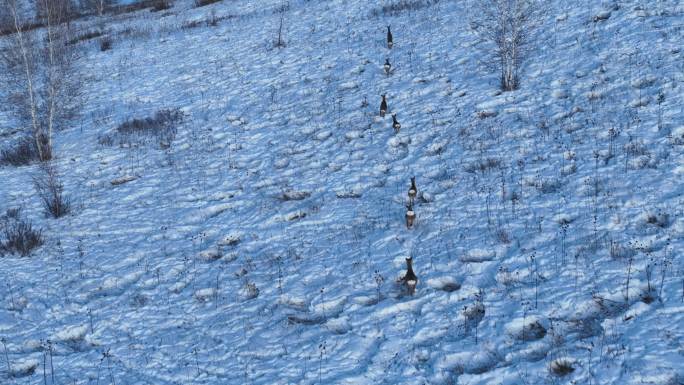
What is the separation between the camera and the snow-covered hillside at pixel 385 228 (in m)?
5.34

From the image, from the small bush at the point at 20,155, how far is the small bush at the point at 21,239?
425 centimetres

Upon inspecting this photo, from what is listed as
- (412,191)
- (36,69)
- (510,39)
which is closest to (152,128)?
(36,69)

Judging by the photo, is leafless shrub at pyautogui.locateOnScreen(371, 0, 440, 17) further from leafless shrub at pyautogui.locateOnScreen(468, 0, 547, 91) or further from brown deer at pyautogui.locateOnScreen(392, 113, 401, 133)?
brown deer at pyautogui.locateOnScreen(392, 113, 401, 133)

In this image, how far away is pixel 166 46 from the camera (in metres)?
21.9

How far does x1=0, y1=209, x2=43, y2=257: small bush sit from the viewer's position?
8812mm

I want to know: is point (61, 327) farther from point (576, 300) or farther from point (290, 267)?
point (576, 300)

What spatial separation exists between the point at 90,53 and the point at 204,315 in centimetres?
2046

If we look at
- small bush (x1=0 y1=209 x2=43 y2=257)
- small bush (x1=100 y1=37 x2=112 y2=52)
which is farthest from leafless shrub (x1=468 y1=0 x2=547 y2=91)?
small bush (x1=100 y1=37 x2=112 y2=52)

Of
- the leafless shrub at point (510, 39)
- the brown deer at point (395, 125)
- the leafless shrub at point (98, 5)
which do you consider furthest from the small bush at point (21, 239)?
the leafless shrub at point (98, 5)

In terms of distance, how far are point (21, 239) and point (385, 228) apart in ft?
21.0

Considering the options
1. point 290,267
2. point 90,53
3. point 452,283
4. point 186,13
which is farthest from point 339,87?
point 186,13

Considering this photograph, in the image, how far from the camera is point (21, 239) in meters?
8.88

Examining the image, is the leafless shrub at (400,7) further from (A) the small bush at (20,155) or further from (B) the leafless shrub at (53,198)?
(B) the leafless shrub at (53,198)

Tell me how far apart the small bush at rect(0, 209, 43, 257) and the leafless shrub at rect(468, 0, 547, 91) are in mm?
10147
